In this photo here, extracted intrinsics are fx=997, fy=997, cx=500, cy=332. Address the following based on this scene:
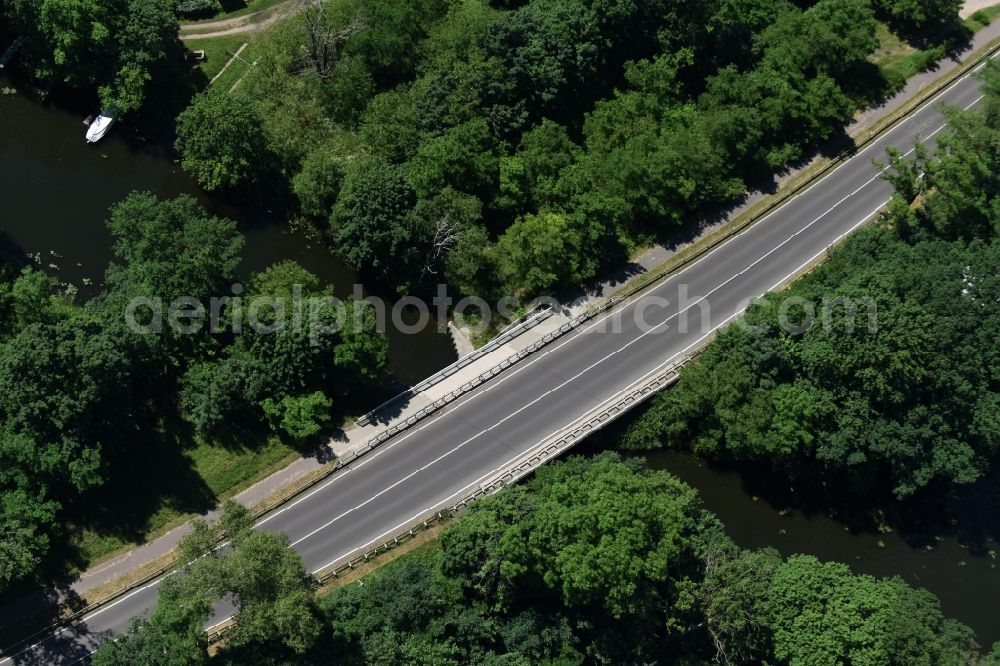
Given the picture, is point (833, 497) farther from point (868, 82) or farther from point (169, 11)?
point (169, 11)

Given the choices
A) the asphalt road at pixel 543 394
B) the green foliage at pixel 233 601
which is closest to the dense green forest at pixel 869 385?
the asphalt road at pixel 543 394

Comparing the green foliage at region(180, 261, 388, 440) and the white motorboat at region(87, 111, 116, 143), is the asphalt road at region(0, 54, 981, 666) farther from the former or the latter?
the white motorboat at region(87, 111, 116, 143)

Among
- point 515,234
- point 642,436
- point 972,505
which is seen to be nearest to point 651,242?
point 515,234

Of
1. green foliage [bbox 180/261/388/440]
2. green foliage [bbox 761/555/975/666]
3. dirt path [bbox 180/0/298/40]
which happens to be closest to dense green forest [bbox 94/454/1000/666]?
green foliage [bbox 761/555/975/666]

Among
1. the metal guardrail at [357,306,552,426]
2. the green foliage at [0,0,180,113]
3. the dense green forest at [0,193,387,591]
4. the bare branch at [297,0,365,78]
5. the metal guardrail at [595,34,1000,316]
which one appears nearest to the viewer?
the dense green forest at [0,193,387,591]

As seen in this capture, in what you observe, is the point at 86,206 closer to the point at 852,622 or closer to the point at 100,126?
the point at 100,126

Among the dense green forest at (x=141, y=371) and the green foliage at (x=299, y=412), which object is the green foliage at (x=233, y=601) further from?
the green foliage at (x=299, y=412)
